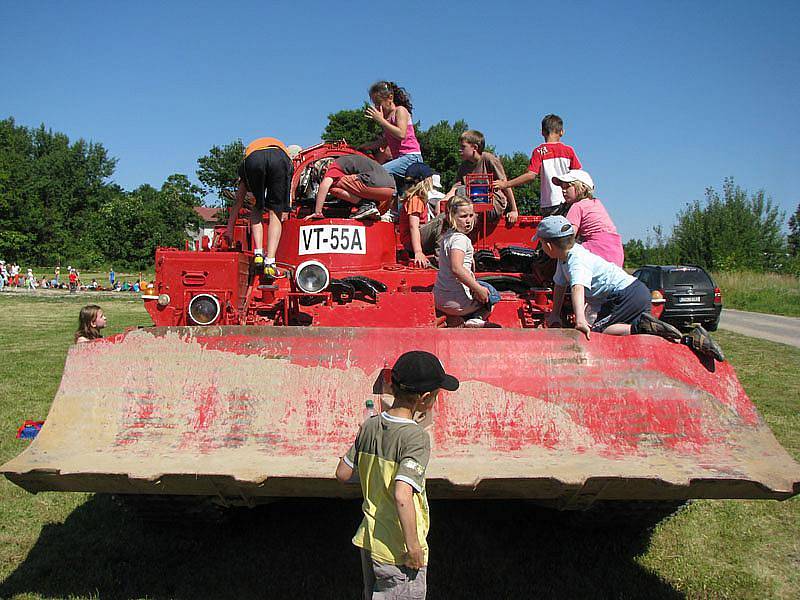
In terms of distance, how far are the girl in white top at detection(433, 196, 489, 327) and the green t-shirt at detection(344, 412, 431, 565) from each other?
1878 mm

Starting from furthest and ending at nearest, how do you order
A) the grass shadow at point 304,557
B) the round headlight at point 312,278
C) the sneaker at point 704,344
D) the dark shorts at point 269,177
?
the dark shorts at point 269,177 → the round headlight at point 312,278 → the grass shadow at point 304,557 → the sneaker at point 704,344

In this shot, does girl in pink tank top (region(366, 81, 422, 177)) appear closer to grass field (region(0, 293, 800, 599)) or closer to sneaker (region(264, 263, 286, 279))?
sneaker (region(264, 263, 286, 279))

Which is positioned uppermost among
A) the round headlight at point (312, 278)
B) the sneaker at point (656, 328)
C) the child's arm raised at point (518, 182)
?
the child's arm raised at point (518, 182)

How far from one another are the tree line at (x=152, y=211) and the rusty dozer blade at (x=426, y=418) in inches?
860

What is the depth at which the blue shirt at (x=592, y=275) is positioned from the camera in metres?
4.20

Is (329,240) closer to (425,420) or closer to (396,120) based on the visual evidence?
(396,120)

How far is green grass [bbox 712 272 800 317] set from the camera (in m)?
27.1

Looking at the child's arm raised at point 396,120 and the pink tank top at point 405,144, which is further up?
the child's arm raised at point 396,120

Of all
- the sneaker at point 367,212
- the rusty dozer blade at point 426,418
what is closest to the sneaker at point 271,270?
the sneaker at point 367,212

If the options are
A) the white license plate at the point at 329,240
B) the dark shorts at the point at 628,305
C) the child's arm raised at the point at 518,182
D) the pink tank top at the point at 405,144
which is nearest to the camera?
the dark shorts at the point at 628,305

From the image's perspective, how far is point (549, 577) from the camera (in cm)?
412

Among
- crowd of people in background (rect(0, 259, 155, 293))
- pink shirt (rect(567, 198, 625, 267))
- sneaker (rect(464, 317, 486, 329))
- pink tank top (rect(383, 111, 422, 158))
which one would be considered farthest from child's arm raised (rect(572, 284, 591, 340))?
crowd of people in background (rect(0, 259, 155, 293))

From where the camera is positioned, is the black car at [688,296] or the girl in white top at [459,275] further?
the black car at [688,296]

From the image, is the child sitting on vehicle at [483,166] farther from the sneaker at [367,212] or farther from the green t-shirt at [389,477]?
the green t-shirt at [389,477]
